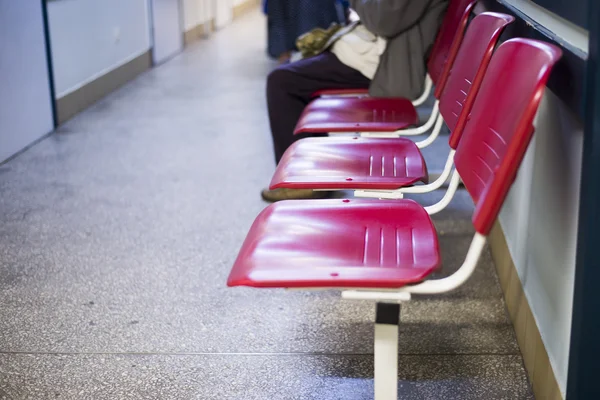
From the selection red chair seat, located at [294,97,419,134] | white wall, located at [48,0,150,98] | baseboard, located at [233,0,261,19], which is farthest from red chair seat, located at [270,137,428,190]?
baseboard, located at [233,0,261,19]

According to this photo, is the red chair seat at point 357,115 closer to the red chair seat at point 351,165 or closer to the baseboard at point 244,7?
the red chair seat at point 351,165

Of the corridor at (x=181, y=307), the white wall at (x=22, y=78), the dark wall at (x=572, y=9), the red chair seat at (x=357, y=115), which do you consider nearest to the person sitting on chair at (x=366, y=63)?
the red chair seat at (x=357, y=115)

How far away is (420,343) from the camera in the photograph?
1.96 metres

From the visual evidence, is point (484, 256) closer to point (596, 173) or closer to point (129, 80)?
point (596, 173)

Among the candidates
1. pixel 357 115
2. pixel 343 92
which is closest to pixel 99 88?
pixel 343 92

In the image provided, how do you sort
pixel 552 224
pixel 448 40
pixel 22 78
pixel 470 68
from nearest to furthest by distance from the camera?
pixel 552 224 < pixel 470 68 < pixel 448 40 < pixel 22 78

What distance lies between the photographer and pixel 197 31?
7.89 m

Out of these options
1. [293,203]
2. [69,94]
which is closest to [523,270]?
[293,203]

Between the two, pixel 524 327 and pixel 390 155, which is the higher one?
pixel 390 155

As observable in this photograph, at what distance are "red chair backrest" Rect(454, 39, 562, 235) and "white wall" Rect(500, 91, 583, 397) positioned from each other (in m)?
0.17

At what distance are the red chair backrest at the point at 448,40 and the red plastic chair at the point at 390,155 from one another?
226mm

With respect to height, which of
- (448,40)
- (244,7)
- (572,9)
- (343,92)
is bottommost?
(244,7)

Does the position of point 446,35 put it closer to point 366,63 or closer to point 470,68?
point 366,63

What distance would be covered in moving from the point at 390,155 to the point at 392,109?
582mm
